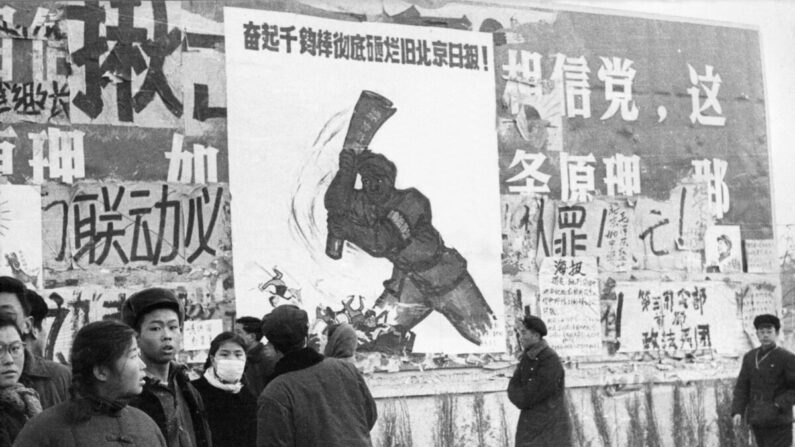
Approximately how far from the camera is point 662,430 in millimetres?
14875

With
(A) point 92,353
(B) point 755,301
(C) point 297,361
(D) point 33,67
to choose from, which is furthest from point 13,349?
(B) point 755,301

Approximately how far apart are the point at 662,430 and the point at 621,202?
2692mm

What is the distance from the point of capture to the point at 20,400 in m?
4.70

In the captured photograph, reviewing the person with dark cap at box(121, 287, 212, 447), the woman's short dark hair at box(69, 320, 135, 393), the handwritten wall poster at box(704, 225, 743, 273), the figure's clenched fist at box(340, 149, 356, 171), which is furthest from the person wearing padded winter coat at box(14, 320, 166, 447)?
the handwritten wall poster at box(704, 225, 743, 273)

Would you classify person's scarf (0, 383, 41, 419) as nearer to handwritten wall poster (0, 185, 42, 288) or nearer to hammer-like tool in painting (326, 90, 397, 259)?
handwritten wall poster (0, 185, 42, 288)

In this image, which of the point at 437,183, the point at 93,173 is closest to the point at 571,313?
the point at 437,183

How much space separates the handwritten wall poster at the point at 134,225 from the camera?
11.8 metres

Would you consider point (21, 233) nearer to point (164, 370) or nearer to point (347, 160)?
point (347, 160)

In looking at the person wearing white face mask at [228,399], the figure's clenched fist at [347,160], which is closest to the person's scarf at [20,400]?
the person wearing white face mask at [228,399]

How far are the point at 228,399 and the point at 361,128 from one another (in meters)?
6.68

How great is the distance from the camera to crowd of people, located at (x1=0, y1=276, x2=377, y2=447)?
4.25m

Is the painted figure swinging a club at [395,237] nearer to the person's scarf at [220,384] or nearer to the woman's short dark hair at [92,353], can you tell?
the person's scarf at [220,384]

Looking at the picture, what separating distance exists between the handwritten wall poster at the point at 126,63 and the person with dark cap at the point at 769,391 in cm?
587

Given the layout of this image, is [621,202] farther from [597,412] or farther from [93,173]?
[93,173]
